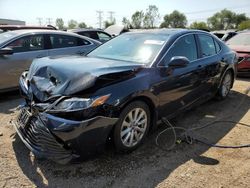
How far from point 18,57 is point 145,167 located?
4.12 metres

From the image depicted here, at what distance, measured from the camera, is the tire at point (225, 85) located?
6098mm

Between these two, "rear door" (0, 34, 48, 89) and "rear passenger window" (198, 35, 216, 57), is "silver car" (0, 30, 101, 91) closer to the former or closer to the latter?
"rear door" (0, 34, 48, 89)

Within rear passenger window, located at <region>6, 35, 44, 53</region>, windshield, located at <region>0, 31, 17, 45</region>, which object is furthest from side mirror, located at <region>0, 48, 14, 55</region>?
windshield, located at <region>0, 31, 17, 45</region>

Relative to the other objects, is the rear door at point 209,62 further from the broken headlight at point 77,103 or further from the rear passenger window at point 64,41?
the rear passenger window at point 64,41

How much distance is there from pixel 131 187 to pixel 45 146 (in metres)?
1.05

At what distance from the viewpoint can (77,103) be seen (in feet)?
10.3

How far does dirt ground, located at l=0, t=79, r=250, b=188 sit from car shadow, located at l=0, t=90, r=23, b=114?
1.11m

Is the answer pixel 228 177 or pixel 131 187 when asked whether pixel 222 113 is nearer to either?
pixel 228 177

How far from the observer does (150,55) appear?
417 cm

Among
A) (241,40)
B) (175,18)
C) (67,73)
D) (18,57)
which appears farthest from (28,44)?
(175,18)

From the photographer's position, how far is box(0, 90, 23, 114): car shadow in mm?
5530

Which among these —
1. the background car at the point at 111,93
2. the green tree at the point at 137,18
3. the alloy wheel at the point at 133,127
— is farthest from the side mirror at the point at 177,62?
the green tree at the point at 137,18

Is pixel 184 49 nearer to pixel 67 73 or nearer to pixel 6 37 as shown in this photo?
pixel 67 73

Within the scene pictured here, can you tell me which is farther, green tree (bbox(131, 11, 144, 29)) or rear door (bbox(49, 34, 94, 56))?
green tree (bbox(131, 11, 144, 29))
